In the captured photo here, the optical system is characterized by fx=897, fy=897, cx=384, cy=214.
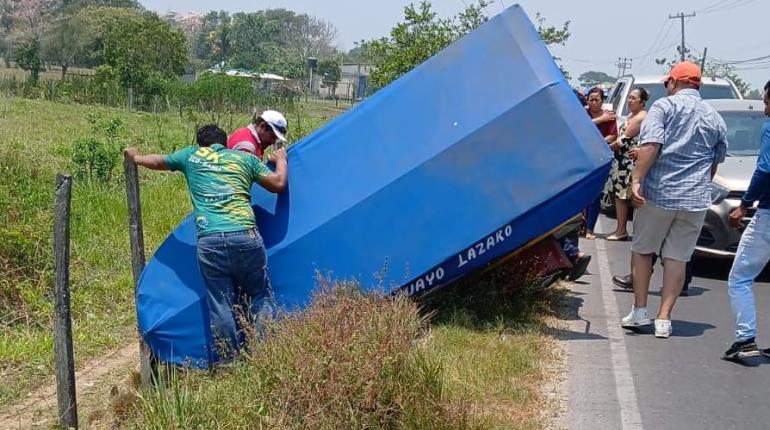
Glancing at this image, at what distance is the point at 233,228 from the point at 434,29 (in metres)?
17.7

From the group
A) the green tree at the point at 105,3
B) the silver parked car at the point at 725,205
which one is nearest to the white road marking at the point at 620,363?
the silver parked car at the point at 725,205

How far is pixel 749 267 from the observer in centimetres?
602

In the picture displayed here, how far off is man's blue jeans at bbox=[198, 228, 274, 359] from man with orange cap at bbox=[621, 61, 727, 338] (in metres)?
2.79

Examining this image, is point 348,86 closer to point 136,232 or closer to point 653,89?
point 653,89

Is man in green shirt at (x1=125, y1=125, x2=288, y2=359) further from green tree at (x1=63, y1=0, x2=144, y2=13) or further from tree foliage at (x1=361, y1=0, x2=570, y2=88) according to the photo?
green tree at (x1=63, y1=0, x2=144, y2=13)

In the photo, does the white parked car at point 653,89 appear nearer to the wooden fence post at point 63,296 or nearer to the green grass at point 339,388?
the green grass at point 339,388

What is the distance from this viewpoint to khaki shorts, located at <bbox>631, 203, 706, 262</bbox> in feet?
21.1

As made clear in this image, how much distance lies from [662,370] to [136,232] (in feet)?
11.5

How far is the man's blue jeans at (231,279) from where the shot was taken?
5270 millimetres

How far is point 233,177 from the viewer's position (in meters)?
5.36

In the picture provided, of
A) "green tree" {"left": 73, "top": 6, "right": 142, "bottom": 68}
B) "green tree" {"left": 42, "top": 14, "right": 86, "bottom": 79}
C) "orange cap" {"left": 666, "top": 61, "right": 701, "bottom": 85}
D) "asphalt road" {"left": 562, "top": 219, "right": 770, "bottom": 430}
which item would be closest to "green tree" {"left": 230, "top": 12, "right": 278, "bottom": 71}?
"green tree" {"left": 73, "top": 6, "right": 142, "bottom": 68}

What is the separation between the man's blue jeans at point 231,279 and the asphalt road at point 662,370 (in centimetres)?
202

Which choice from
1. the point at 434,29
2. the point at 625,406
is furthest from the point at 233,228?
the point at 434,29

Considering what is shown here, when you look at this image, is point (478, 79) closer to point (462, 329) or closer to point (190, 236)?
point (462, 329)
